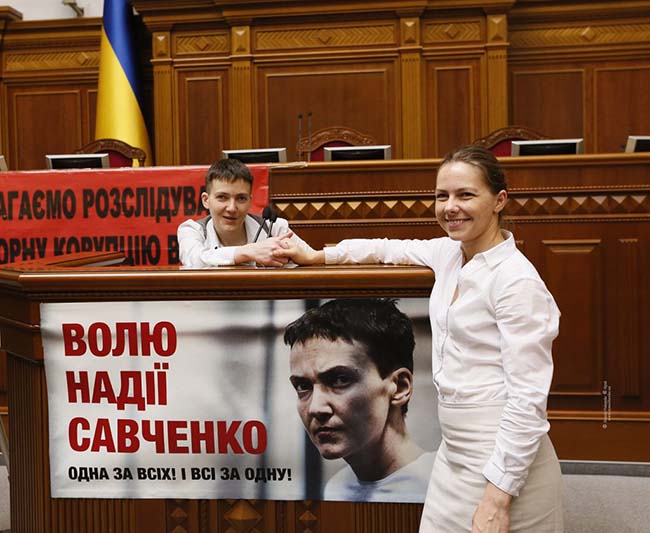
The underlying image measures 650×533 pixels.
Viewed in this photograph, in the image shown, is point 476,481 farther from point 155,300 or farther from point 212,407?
point 155,300

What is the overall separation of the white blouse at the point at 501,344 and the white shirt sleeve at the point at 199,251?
0.76 meters

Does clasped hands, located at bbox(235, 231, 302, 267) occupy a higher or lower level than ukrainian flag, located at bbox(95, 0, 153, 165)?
lower

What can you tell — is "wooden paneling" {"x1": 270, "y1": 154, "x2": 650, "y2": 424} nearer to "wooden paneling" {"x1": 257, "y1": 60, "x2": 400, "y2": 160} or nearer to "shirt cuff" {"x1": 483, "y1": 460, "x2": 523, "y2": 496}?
"shirt cuff" {"x1": 483, "y1": 460, "x2": 523, "y2": 496}

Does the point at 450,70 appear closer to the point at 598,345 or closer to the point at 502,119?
the point at 502,119

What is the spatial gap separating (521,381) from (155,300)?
0.94 metres

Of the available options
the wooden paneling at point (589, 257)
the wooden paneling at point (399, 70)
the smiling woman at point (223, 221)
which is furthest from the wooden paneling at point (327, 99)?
the smiling woman at point (223, 221)

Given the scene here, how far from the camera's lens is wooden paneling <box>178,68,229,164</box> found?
7.30 metres

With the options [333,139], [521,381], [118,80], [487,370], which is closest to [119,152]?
[118,80]

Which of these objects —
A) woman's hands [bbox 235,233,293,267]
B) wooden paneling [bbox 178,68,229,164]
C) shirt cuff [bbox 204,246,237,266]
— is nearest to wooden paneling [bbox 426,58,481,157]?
wooden paneling [bbox 178,68,229,164]

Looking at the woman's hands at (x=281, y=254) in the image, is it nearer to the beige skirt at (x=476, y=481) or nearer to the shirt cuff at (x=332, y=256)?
the shirt cuff at (x=332, y=256)

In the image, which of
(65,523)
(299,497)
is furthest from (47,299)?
(299,497)

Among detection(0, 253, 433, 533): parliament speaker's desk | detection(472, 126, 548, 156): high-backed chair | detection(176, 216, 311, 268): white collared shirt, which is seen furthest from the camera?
detection(472, 126, 548, 156): high-backed chair

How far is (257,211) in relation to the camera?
4.02 m

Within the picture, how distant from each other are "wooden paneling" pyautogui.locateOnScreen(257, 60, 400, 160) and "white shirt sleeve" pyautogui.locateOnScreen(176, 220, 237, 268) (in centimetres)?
422
